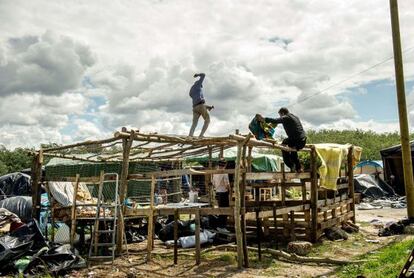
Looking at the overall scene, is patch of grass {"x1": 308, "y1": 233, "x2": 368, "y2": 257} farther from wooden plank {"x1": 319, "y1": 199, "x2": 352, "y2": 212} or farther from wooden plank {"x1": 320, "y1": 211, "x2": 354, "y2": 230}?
wooden plank {"x1": 319, "y1": 199, "x2": 352, "y2": 212}

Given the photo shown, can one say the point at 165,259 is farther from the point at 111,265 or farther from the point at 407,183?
the point at 407,183

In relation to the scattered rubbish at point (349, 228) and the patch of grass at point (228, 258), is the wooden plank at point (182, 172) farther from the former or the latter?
the scattered rubbish at point (349, 228)

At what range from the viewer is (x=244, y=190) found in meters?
8.30

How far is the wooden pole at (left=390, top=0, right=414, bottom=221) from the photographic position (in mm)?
11680

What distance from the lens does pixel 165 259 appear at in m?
8.98

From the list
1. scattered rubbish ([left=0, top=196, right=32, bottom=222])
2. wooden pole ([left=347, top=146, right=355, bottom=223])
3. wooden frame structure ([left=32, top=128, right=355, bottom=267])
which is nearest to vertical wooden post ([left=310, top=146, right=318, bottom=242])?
wooden frame structure ([left=32, top=128, right=355, bottom=267])

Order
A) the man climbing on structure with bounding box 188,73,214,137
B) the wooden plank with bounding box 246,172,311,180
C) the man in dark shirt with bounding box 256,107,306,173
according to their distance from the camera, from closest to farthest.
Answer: the wooden plank with bounding box 246,172,311,180
the man in dark shirt with bounding box 256,107,306,173
the man climbing on structure with bounding box 188,73,214,137

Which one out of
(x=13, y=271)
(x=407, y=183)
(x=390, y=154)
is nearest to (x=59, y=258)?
(x=13, y=271)

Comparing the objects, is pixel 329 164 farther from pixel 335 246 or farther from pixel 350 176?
pixel 350 176

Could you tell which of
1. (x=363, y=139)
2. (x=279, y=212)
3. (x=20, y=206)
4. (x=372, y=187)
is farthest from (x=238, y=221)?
(x=363, y=139)

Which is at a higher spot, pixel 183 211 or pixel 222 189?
pixel 222 189

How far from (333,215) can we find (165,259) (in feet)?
17.7

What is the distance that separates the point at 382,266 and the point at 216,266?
295 centimetres

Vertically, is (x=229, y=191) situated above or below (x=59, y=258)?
above
